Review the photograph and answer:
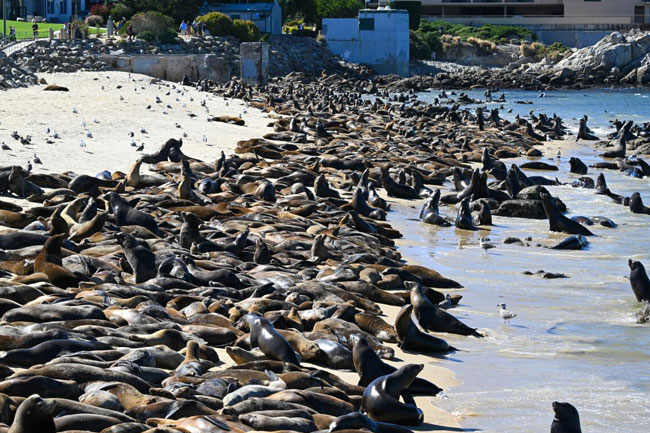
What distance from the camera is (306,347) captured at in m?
7.29

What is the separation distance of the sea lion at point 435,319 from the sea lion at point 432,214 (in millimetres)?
6572

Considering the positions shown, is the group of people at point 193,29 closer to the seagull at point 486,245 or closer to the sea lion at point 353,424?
the seagull at point 486,245

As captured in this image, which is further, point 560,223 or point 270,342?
point 560,223

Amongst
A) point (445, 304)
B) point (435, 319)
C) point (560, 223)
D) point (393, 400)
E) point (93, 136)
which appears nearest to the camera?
point (393, 400)

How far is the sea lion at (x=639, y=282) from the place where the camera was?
422 inches

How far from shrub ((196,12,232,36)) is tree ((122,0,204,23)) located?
11.5 feet

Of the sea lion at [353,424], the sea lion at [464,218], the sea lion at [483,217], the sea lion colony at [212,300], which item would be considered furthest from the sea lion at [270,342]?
the sea lion at [483,217]

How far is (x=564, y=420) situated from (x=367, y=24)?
7557 cm

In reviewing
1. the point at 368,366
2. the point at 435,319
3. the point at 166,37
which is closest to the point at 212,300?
the point at 368,366

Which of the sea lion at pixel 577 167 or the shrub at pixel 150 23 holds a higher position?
the shrub at pixel 150 23

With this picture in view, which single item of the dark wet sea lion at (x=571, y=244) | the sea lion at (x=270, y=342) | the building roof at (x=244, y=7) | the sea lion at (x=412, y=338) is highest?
the building roof at (x=244, y=7)

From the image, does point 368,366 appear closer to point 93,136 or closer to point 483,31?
point 93,136

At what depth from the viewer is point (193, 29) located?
63.9m

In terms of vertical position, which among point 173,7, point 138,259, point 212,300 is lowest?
point 212,300
